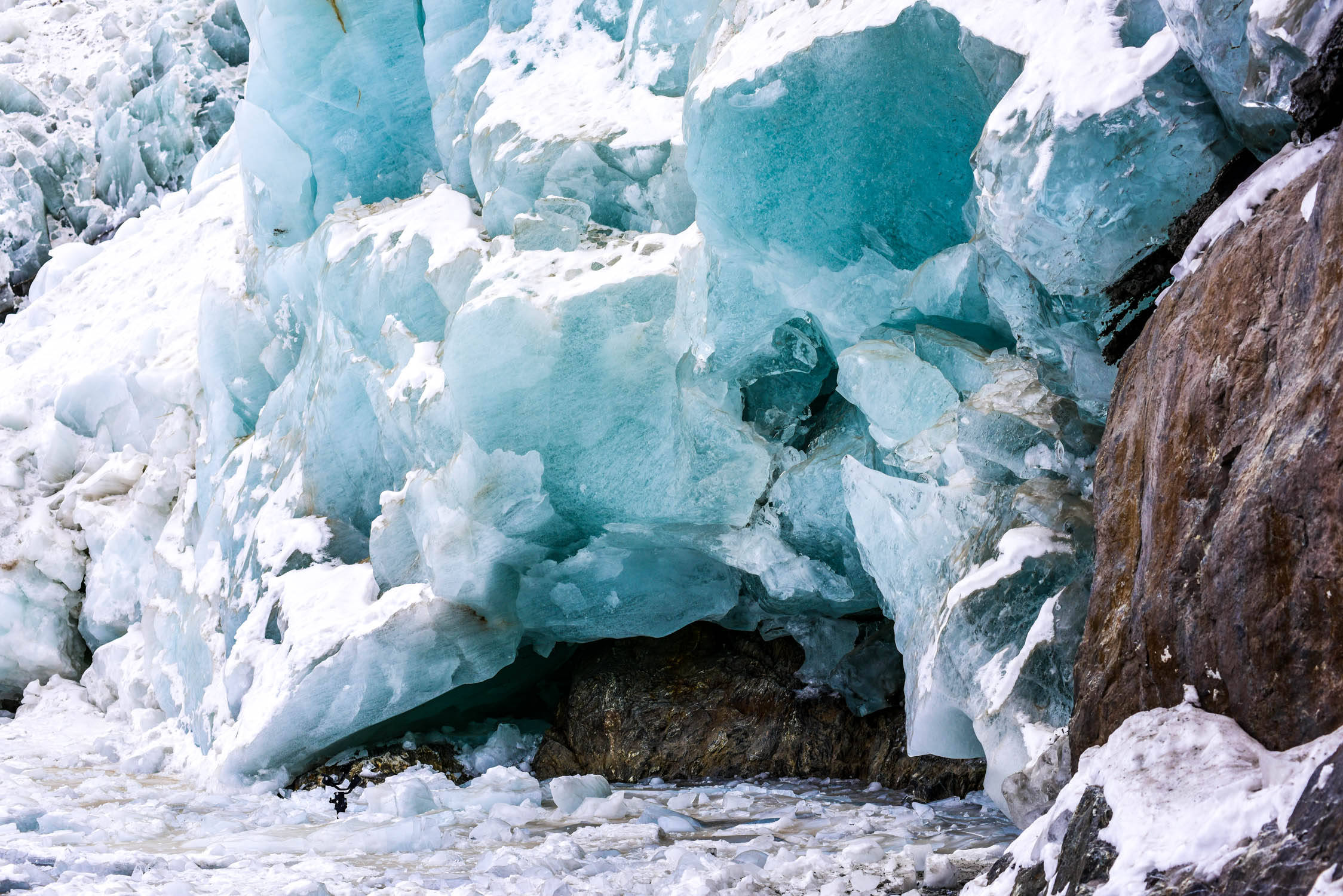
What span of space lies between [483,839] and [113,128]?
12172 millimetres

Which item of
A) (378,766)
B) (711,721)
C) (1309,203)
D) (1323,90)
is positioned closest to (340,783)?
(378,766)

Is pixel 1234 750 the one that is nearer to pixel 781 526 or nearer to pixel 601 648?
pixel 781 526

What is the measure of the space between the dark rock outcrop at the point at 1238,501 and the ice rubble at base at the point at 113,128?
12.9 m

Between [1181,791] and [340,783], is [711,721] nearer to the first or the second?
[340,783]

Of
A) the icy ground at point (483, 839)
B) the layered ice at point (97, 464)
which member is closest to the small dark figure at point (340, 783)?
the icy ground at point (483, 839)

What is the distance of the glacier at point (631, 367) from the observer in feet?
10.9

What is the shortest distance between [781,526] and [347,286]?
2971 millimetres

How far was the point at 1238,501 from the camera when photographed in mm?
2154

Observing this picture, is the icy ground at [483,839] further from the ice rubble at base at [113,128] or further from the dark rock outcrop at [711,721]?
the ice rubble at base at [113,128]

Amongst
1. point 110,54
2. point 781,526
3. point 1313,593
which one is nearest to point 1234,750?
point 1313,593

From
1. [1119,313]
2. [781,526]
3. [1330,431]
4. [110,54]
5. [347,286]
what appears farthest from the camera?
[110,54]

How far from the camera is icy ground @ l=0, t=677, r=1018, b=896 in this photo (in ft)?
11.2

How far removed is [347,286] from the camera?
636 cm

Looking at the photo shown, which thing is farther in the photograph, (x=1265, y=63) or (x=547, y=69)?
(x=547, y=69)
